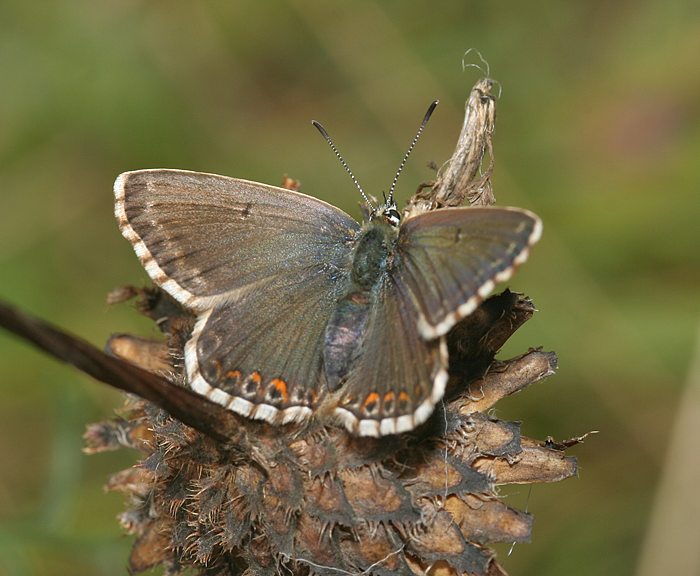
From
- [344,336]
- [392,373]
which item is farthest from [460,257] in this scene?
[344,336]

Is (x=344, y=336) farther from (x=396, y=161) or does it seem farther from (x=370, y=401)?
(x=396, y=161)

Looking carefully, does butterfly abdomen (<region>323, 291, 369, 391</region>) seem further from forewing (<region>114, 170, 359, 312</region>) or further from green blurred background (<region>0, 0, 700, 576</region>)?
green blurred background (<region>0, 0, 700, 576</region>)

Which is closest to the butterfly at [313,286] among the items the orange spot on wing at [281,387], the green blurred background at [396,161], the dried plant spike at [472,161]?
the orange spot on wing at [281,387]

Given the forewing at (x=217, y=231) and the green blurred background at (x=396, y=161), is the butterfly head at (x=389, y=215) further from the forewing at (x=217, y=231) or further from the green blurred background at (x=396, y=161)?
the green blurred background at (x=396, y=161)

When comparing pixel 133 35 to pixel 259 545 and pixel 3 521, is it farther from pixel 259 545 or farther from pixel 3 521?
pixel 259 545

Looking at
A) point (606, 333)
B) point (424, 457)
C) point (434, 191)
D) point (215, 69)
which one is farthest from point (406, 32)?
point (424, 457)

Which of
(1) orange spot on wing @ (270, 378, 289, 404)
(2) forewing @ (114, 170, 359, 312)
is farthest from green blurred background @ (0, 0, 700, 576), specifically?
(1) orange spot on wing @ (270, 378, 289, 404)

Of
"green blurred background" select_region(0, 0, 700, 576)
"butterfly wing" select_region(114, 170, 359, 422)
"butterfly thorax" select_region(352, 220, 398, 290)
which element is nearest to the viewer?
"butterfly wing" select_region(114, 170, 359, 422)
